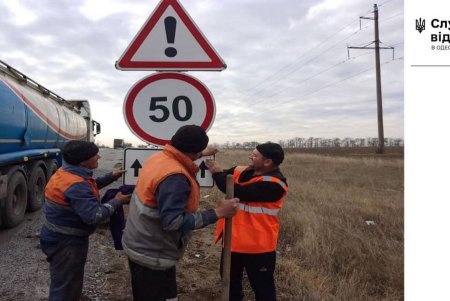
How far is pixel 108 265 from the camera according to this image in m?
4.92

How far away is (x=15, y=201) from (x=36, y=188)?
1299mm

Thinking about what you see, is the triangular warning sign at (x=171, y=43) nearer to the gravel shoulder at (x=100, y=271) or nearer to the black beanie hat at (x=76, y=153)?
the black beanie hat at (x=76, y=153)

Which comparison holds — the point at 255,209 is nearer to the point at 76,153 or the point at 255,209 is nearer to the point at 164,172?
the point at 164,172

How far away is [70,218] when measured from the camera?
3031 mm

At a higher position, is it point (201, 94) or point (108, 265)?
point (201, 94)

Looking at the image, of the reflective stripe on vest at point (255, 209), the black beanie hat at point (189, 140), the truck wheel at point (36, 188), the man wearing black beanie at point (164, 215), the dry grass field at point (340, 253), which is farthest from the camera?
the truck wheel at point (36, 188)

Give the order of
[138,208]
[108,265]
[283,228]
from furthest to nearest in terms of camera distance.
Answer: [283,228] < [108,265] < [138,208]

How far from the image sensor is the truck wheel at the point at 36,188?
870cm

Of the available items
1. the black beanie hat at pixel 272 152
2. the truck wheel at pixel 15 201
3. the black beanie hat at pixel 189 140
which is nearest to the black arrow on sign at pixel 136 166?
A: the black beanie hat at pixel 189 140
